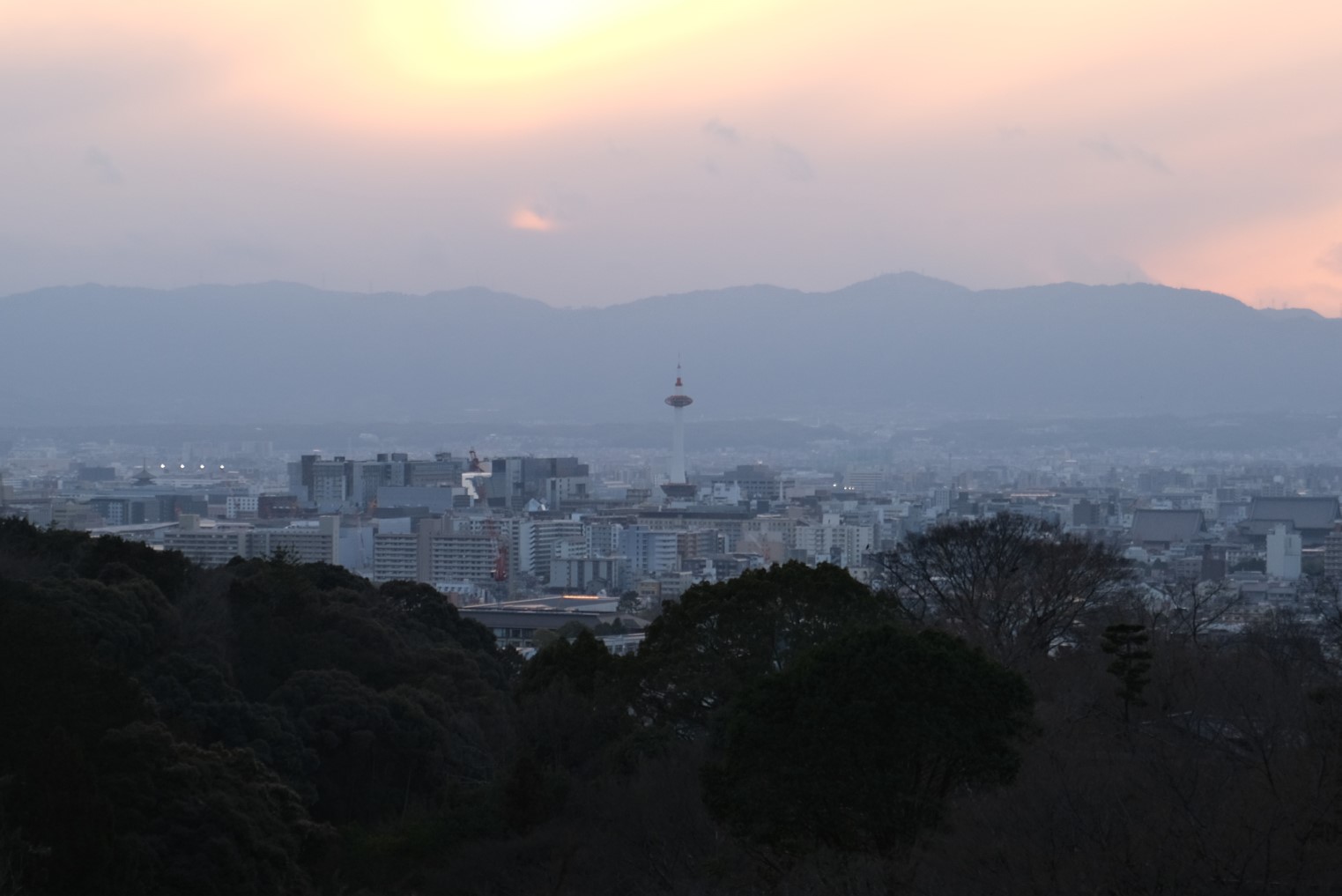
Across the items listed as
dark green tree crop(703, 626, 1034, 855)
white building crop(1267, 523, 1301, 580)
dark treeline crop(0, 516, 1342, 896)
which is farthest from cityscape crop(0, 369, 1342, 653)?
dark green tree crop(703, 626, 1034, 855)

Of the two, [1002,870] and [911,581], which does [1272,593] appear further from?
[1002,870]

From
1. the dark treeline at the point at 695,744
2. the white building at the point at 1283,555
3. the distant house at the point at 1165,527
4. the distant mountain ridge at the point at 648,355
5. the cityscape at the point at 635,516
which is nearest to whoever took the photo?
the dark treeline at the point at 695,744

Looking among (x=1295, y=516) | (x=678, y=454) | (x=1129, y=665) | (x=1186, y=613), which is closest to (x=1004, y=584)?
(x=1129, y=665)

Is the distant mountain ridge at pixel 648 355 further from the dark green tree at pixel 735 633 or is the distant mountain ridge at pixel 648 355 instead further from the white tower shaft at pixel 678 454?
the dark green tree at pixel 735 633

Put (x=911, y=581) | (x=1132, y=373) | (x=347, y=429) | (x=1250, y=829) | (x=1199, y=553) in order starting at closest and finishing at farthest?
(x=1250, y=829), (x=911, y=581), (x=1199, y=553), (x=347, y=429), (x=1132, y=373)

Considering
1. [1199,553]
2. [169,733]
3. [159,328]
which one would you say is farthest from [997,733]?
[159,328]

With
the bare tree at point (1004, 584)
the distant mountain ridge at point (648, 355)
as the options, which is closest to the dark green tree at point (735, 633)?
the bare tree at point (1004, 584)
